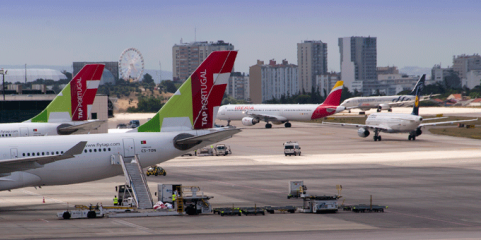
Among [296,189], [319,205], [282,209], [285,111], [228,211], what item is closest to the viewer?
[228,211]

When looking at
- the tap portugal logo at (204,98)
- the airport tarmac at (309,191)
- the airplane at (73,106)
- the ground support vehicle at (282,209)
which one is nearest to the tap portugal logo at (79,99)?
the airplane at (73,106)

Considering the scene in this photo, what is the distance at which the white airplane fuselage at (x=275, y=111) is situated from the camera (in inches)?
4796

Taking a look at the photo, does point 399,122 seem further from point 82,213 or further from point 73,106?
point 82,213

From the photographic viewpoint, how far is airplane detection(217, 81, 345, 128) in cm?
12000

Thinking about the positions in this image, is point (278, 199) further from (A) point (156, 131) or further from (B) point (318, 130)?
(B) point (318, 130)

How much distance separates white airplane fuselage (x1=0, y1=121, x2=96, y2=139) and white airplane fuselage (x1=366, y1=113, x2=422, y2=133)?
53.5 metres

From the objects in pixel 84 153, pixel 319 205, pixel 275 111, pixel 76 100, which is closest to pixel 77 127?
pixel 76 100

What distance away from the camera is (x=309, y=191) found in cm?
4578

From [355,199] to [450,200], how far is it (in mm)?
6344

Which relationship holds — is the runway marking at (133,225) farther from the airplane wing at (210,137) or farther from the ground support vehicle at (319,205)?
the ground support vehicle at (319,205)

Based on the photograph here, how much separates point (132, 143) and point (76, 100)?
690 inches

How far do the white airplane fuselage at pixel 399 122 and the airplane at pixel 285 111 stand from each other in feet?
80.6

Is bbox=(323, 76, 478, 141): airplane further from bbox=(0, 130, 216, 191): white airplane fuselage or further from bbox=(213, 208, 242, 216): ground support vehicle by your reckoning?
bbox=(213, 208, 242, 216): ground support vehicle

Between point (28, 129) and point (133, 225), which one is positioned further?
point (28, 129)
